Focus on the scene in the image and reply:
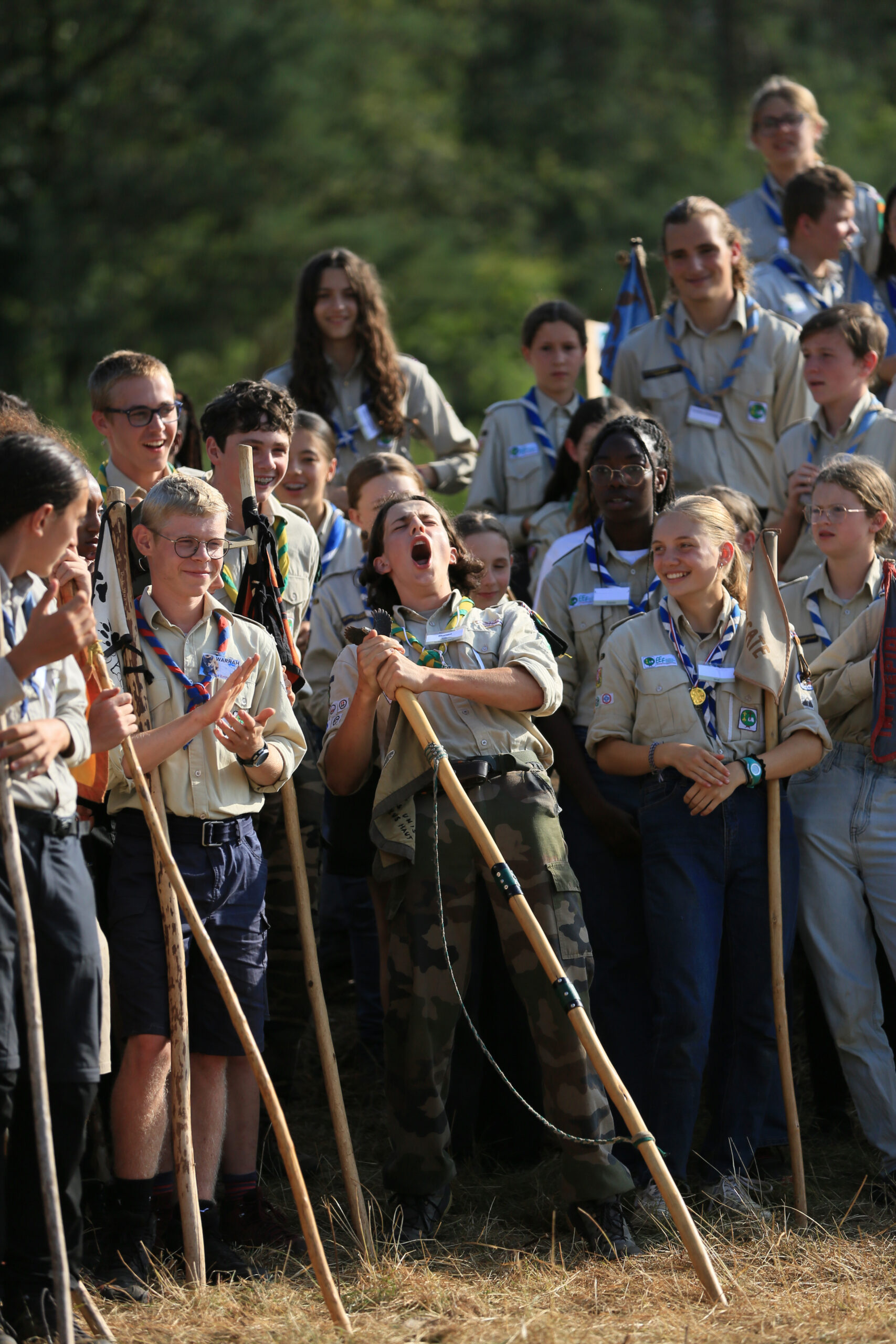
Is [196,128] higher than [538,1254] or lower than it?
higher

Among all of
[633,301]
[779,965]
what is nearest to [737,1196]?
[779,965]

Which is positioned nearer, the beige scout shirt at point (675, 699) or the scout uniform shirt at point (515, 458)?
the beige scout shirt at point (675, 699)

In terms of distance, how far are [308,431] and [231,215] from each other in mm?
17193

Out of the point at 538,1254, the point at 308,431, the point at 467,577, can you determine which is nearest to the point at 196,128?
the point at 308,431

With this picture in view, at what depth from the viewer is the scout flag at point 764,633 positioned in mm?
5332

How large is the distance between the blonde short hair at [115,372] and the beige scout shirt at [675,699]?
6.33 ft

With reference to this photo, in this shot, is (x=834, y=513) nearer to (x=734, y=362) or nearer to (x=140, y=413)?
(x=734, y=362)

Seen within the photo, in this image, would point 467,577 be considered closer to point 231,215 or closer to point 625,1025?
point 625,1025

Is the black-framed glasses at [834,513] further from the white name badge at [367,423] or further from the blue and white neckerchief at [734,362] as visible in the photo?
the white name badge at [367,423]

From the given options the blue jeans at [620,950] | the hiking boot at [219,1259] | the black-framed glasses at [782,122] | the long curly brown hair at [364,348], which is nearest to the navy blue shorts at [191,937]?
the hiking boot at [219,1259]

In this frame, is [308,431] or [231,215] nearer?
[308,431]

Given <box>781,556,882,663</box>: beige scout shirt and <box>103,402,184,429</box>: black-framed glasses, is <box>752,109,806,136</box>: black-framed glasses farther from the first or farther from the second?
<box>103,402,184,429</box>: black-framed glasses

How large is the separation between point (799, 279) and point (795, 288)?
62mm

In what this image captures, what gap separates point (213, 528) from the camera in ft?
15.8
